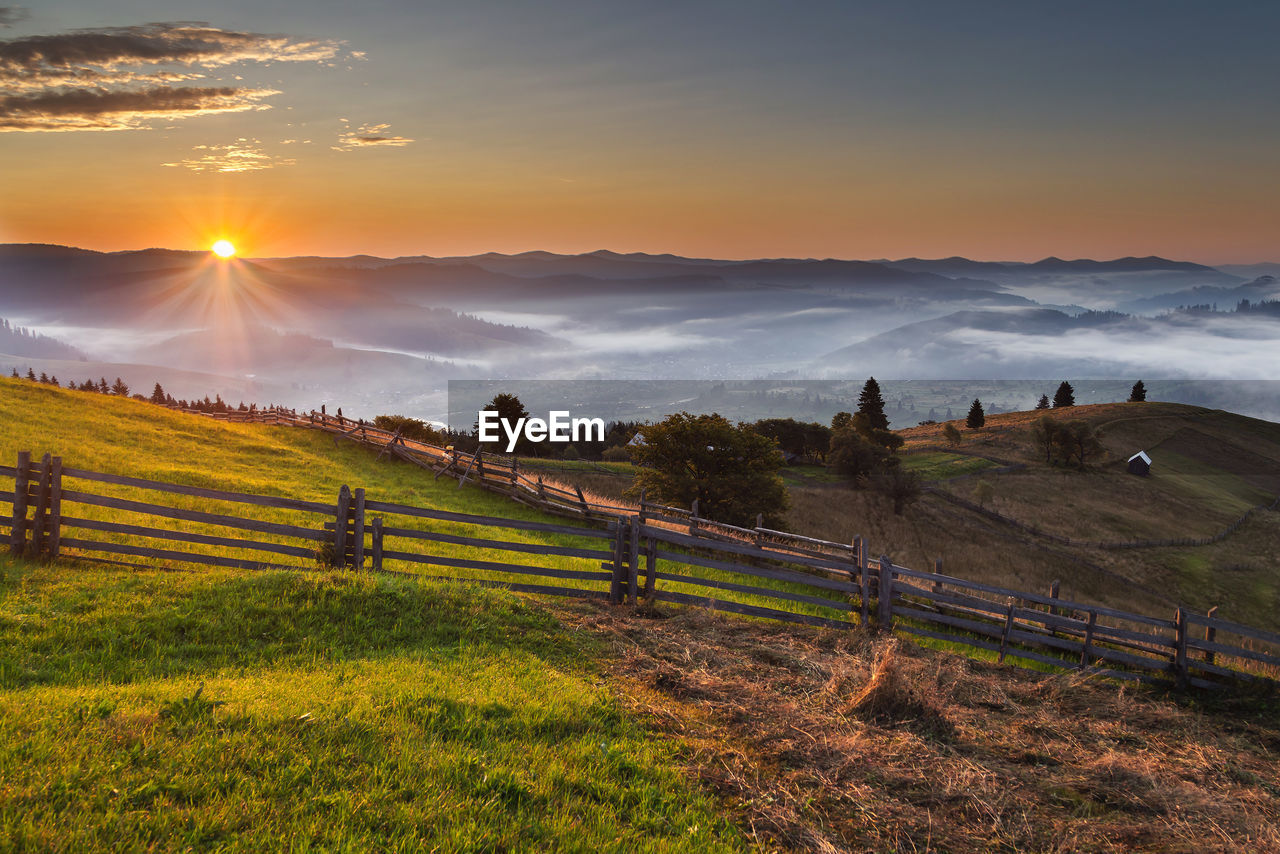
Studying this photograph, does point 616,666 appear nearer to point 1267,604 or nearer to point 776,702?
point 776,702

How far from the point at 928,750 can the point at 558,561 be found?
13460 millimetres

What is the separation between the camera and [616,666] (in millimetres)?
9961

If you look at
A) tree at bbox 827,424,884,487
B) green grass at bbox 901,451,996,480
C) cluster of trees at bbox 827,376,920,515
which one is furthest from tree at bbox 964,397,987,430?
tree at bbox 827,424,884,487

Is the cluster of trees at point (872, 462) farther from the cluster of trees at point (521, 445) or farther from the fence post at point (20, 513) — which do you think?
the fence post at point (20, 513)

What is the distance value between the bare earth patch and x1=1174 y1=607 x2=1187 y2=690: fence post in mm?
2121

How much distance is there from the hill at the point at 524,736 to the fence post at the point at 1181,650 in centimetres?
220

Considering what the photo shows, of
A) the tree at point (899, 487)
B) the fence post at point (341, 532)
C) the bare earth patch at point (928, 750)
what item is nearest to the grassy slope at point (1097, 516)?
the tree at point (899, 487)

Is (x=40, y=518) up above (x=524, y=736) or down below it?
above

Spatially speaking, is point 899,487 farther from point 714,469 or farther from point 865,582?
point 865,582

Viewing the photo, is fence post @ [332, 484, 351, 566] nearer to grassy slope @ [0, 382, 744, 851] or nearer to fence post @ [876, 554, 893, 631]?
grassy slope @ [0, 382, 744, 851]

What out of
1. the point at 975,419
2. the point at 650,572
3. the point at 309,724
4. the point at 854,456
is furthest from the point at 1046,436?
the point at 309,724

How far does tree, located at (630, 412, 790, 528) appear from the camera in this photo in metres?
43.4

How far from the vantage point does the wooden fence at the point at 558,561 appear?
1213 cm

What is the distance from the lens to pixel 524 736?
6918 mm
